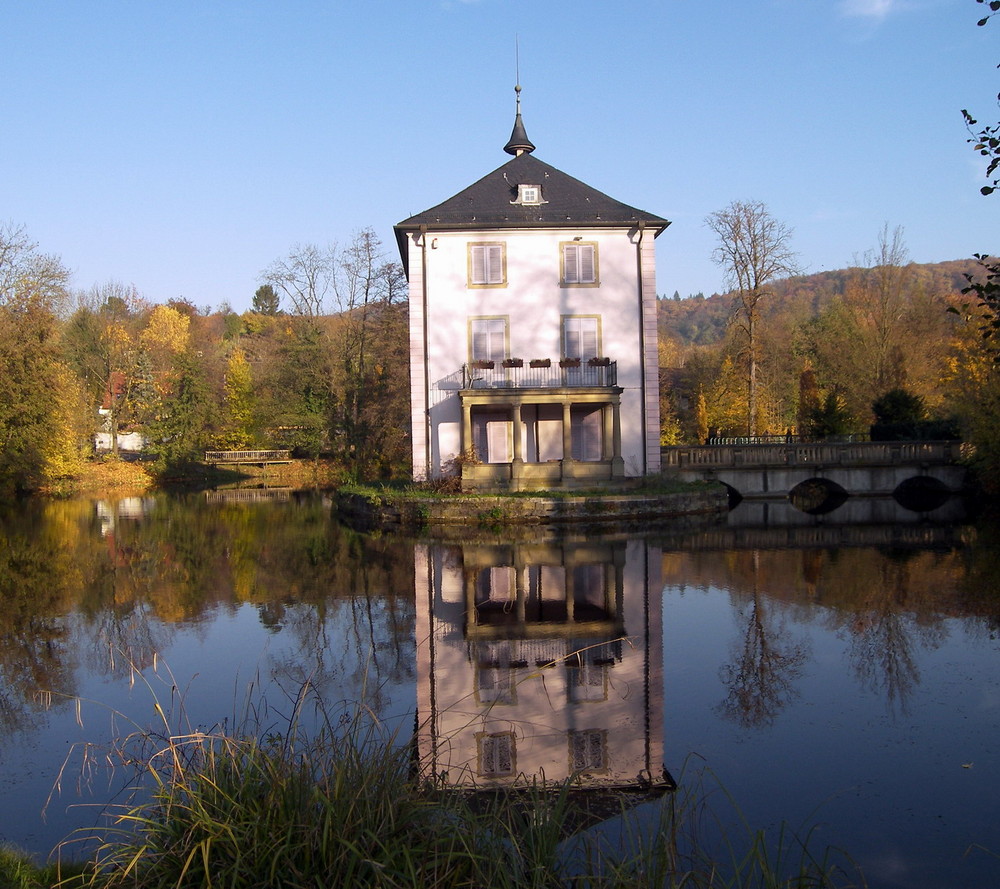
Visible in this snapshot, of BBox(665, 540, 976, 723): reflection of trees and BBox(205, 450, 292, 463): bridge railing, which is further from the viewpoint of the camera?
BBox(205, 450, 292, 463): bridge railing

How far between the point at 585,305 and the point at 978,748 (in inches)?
862

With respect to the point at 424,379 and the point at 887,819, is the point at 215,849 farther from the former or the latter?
the point at 424,379

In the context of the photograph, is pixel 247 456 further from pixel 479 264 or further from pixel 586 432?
pixel 586 432

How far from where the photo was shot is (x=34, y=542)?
21.6 metres

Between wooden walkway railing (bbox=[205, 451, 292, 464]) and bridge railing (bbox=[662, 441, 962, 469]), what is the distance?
2812 centimetres

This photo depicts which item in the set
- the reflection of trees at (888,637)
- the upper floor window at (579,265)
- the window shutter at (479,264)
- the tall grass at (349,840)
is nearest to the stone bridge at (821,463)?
the upper floor window at (579,265)

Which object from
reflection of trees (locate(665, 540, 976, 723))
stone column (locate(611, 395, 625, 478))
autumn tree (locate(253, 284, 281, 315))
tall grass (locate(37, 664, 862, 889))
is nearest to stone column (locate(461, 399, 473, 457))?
stone column (locate(611, 395, 625, 478))

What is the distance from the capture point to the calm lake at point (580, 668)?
5887 mm

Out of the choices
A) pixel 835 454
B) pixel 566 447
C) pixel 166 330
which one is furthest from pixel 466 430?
pixel 166 330

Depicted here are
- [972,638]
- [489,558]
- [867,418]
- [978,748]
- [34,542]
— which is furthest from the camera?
[867,418]

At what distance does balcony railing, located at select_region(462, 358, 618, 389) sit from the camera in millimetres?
27062

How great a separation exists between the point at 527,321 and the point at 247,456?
30.1m

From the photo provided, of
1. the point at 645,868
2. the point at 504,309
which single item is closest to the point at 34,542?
the point at 504,309

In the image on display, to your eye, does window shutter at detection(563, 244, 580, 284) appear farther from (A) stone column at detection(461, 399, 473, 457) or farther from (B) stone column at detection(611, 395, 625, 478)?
(A) stone column at detection(461, 399, 473, 457)
